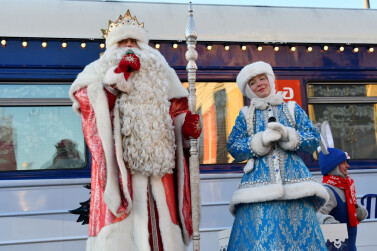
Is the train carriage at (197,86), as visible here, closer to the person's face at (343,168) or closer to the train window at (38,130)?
the train window at (38,130)

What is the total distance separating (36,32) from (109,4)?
787 mm

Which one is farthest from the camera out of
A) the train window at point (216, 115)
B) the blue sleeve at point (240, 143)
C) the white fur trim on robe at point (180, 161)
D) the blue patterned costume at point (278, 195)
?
the train window at point (216, 115)

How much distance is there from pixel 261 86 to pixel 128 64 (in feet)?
3.86

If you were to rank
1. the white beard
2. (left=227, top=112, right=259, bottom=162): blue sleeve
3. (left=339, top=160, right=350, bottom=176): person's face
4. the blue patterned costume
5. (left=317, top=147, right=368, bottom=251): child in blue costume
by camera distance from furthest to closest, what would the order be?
(left=339, top=160, right=350, bottom=176): person's face < (left=317, top=147, right=368, bottom=251): child in blue costume < (left=227, top=112, right=259, bottom=162): blue sleeve < the blue patterned costume < the white beard

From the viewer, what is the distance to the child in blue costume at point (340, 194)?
5.46 meters

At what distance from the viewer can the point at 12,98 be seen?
18.3 feet

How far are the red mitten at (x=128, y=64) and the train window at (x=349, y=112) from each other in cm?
267

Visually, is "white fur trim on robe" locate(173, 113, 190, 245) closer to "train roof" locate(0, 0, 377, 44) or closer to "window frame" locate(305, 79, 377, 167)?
"train roof" locate(0, 0, 377, 44)

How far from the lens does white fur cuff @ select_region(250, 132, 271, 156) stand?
4.40 meters

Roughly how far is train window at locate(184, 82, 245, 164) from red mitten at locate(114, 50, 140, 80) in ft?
6.31

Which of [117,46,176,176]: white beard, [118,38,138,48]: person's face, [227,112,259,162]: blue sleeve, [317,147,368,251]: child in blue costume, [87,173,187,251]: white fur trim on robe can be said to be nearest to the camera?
[87,173,187,251]: white fur trim on robe

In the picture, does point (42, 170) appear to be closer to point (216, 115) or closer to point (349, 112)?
point (216, 115)

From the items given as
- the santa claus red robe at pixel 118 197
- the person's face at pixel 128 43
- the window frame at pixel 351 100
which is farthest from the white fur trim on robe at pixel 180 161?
the window frame at pixel 351 100

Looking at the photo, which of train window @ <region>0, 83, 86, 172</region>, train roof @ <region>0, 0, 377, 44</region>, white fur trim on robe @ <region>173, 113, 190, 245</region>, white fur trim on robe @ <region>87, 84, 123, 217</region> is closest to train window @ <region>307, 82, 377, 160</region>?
train roof @ <region>0, 0, 377, 44</region>
